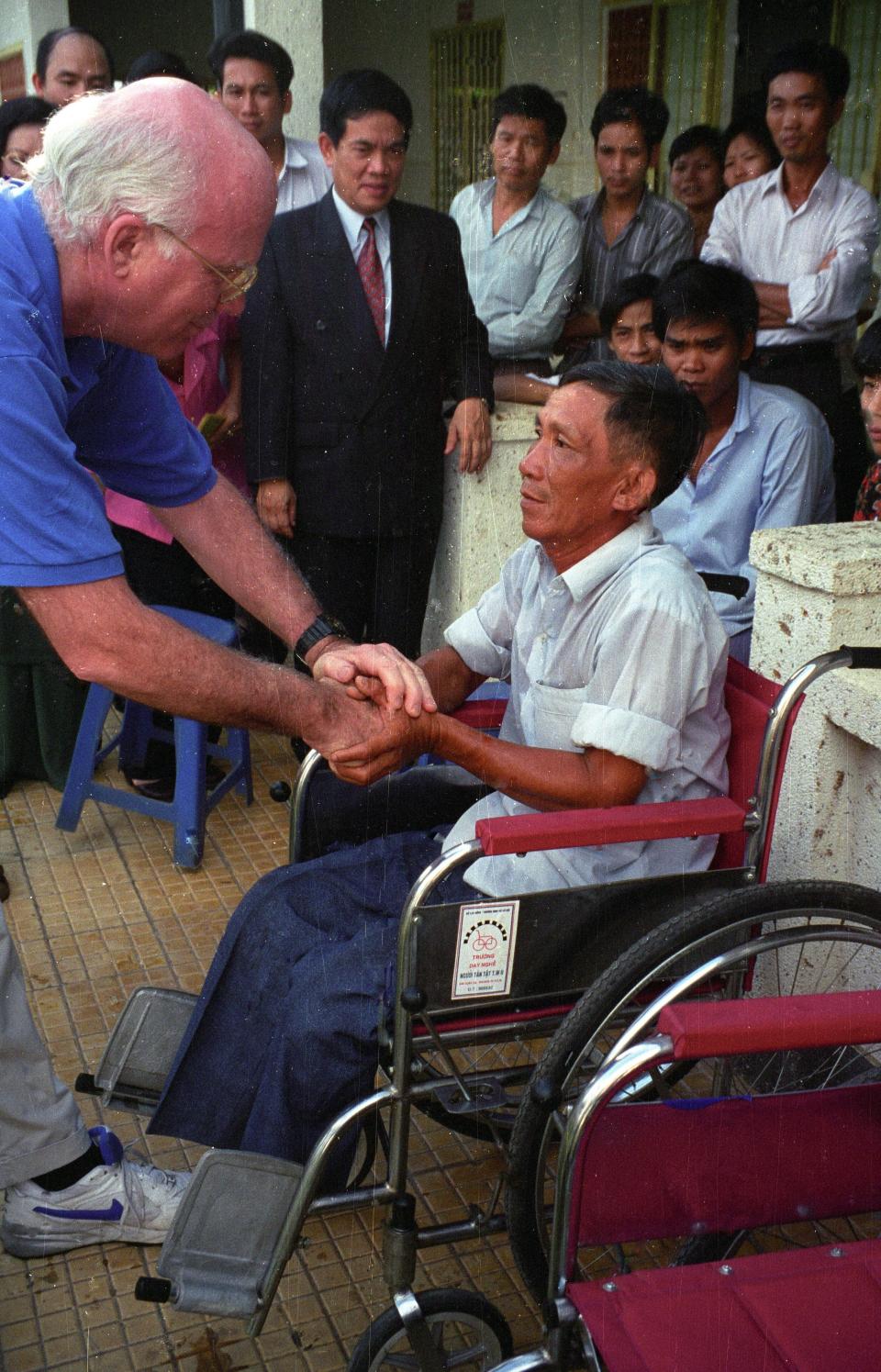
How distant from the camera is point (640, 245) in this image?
4.43 meters

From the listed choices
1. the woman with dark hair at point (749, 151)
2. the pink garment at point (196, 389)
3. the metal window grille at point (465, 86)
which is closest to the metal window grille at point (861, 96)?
the woman with dark hair at point (749, 151)

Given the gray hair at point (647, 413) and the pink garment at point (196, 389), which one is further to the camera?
the pink garment at point (196, 389)

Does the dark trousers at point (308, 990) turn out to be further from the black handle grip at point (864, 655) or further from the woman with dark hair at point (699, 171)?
the woman with dark hair at point (699, 171)

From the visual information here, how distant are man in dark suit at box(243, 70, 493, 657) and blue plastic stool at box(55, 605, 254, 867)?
52cm

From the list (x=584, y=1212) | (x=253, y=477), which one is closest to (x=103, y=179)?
(x=584, y=1212)

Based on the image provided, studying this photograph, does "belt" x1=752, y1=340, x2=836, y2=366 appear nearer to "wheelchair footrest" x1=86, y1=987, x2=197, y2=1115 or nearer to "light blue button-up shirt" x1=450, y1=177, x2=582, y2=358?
"light blue button-up shirt" x1=450, y1=177, x2=582, y2=358

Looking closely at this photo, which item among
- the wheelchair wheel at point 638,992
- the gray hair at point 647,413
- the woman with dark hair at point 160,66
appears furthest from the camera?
the woman with dark hair at point 160,66

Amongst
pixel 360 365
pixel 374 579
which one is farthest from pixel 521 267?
pixel 374 579

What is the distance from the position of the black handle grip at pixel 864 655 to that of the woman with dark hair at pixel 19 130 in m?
3.46

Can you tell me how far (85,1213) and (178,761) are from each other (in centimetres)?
164

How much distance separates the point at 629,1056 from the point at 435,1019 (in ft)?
1.51

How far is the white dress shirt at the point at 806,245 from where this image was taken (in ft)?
13.3

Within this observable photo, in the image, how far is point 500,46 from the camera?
6.63m

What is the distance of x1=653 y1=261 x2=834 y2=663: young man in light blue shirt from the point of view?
3.33 meters
